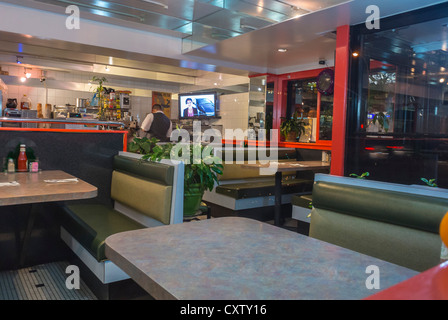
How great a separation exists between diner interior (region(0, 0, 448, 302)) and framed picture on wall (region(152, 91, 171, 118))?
356 centimetres

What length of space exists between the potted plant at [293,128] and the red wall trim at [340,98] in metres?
2.39

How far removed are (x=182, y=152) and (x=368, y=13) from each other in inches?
100

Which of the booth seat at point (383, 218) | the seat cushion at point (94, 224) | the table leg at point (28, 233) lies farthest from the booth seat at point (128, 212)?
the booth seat at point (383, 218)

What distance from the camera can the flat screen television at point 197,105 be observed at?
30.7 ft

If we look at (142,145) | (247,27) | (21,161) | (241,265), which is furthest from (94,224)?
(247,27)

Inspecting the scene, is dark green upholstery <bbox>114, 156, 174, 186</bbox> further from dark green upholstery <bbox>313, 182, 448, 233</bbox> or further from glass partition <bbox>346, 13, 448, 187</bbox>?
glass partition <bbox>346, 13, 448, 187</bbox>

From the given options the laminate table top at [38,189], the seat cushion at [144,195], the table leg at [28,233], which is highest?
the laminate table top at [38,189]

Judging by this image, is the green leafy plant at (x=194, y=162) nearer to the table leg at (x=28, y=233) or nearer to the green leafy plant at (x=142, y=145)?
the green leafy plant at (x=142, y=145)

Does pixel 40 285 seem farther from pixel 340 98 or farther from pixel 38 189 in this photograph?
pixel 340 98

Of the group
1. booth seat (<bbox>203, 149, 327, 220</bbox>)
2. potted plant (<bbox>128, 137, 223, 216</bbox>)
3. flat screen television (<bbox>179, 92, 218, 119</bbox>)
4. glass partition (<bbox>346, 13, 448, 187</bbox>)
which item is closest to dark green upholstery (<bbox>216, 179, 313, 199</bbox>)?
booth seat (<bbox>203, 149, 327, 220</bbox>)

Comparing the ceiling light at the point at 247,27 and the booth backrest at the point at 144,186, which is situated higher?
the ceiling light at the point at 247,27

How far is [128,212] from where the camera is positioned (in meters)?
3.64

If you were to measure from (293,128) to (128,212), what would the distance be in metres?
4.15

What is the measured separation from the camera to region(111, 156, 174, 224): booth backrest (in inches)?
114
